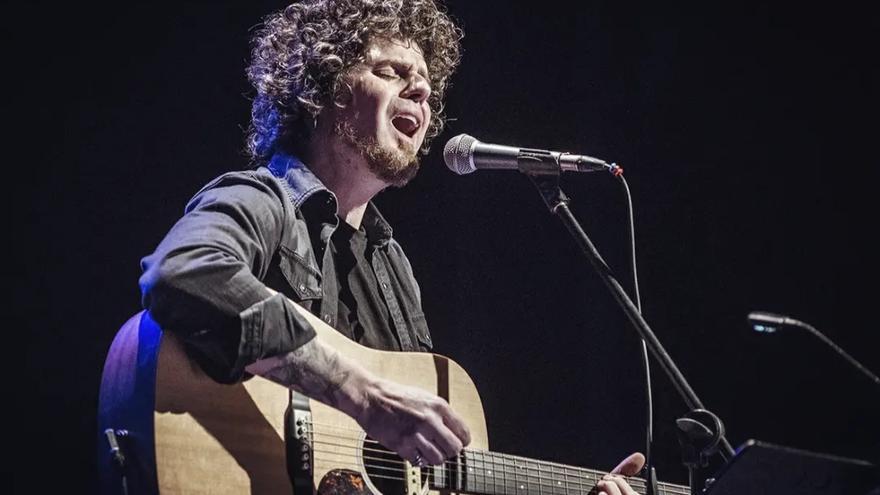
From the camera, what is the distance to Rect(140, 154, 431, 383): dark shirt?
6.81 feet

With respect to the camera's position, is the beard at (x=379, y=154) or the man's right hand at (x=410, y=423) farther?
the beard at (x=379, y=154)

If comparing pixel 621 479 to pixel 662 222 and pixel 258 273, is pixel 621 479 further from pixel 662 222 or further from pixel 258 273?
pixel 662 222

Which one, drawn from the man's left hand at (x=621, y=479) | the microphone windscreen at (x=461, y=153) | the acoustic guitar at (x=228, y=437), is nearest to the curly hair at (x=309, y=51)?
the microphone windscreen at (x=461, y=153)

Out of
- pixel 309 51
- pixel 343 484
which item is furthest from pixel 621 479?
pixel 309 51

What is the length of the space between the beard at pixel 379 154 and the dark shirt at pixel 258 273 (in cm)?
24

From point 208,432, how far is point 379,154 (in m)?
1.42

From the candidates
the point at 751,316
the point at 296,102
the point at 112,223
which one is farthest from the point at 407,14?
the point at 751,316

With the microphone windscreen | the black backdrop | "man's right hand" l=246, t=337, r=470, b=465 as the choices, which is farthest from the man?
the black backdrop

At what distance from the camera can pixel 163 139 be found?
3.65m

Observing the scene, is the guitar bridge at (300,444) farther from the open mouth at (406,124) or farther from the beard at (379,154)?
the open mouth at (406,124)

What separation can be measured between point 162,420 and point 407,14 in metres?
2.28

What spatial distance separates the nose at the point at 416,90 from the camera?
341 cm

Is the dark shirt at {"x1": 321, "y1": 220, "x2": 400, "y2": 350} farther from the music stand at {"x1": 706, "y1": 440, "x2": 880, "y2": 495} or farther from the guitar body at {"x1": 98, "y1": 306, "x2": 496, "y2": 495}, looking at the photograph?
the music stand at {"x1": 706, "y1": 440, "x2": 880, "y2": 495}

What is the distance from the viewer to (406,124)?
3.42 m
